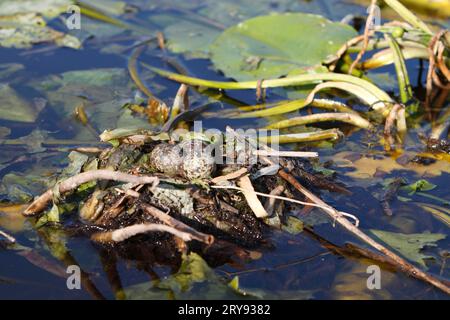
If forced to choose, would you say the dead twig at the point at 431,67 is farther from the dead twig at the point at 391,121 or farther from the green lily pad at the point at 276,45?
the green lily pad at the point at 276,45

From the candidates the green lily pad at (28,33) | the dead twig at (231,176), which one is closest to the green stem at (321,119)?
the dead twig at (231,176)

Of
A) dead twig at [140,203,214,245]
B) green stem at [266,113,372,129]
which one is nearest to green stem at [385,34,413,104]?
green stem at [266,113,372,129]

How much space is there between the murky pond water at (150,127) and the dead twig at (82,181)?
76 mm

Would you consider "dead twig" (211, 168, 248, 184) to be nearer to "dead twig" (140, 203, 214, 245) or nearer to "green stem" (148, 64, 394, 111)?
"dead twig" (140, 203, 214, 245)

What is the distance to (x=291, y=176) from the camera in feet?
8.02

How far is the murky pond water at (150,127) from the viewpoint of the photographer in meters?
2.12

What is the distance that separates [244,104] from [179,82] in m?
0.45

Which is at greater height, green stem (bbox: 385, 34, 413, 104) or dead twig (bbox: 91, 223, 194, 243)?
green stem (bbox: 385, 34, 413, 104)

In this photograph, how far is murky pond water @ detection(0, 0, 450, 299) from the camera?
6.97 ft

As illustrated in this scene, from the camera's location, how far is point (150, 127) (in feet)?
10.5

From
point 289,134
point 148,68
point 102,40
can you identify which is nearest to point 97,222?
point 289,134

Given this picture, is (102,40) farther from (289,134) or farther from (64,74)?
(289,134)

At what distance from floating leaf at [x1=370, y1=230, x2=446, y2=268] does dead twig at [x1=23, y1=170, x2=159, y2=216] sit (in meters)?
0.94

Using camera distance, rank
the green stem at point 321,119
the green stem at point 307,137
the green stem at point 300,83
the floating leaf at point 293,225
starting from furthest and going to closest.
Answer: the green stem at point 300,83 < the green stem at point 321,119 < the green stem at point 307,137 < the floating leaf at point 293,225
